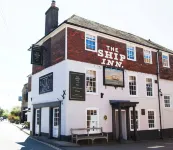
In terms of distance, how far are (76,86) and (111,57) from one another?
4.45 meters

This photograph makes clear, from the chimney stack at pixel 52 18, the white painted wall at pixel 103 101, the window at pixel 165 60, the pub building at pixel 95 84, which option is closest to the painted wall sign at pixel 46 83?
the pub building at pixel 95 84

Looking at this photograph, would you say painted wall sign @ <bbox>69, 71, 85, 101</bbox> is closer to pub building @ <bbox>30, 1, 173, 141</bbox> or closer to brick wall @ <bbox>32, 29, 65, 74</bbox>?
pub building @ <bbox>30, 1, 173, 141</bbox>

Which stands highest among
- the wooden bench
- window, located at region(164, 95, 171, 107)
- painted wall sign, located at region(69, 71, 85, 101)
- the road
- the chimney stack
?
the chimney stack

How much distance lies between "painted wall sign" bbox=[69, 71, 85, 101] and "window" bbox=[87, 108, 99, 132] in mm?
1261

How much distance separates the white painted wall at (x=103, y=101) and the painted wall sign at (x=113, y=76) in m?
0.33

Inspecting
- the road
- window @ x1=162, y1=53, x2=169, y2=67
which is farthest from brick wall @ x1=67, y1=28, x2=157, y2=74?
the road

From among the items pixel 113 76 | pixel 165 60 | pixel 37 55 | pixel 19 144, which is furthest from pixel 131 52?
pixel 19 144

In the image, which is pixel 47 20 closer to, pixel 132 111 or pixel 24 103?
pixel 132 111

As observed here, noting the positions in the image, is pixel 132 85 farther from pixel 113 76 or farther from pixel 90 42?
pixel 90 42

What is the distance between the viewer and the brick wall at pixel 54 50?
17.2m

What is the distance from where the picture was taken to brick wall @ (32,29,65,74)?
17.2 meters

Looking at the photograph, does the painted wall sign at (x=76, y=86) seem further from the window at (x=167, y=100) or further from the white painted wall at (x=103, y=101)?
the window at (x=167, y=100)

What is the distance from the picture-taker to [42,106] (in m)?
19.0

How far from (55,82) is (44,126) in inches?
157
